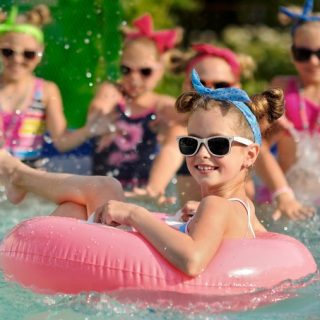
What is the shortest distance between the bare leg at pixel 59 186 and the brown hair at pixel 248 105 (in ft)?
1.57

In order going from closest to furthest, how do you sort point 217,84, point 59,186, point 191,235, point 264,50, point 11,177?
point 191,235, point 59,186, point 11,177, point 217,84, point 264,50

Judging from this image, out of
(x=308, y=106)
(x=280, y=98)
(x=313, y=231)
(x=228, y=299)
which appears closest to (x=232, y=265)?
(x=228, y=299)

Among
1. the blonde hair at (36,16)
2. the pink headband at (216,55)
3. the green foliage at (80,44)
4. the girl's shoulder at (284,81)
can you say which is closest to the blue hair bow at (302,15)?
the girl's shoulder at (284,81)

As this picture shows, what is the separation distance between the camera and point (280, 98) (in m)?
3.75

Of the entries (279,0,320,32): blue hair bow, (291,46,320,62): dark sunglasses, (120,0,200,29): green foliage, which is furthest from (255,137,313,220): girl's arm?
(120,0,200,29): green foliage

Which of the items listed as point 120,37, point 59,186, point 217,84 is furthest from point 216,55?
point 59,186

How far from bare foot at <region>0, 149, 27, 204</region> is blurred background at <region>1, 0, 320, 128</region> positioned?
6.31 ft

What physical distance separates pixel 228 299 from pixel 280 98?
92 cm

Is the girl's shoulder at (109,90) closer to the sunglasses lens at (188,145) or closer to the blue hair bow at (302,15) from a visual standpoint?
the blue hair bow at (302,15)

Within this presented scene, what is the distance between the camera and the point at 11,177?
14.1ft

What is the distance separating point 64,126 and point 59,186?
197cm

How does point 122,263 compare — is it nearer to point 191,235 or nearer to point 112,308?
point 112,308

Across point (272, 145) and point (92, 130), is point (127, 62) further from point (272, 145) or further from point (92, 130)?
point (272, 145)

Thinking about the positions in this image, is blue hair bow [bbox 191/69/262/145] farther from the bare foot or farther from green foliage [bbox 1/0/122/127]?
green foliage [bbox 1/0/122/127]
